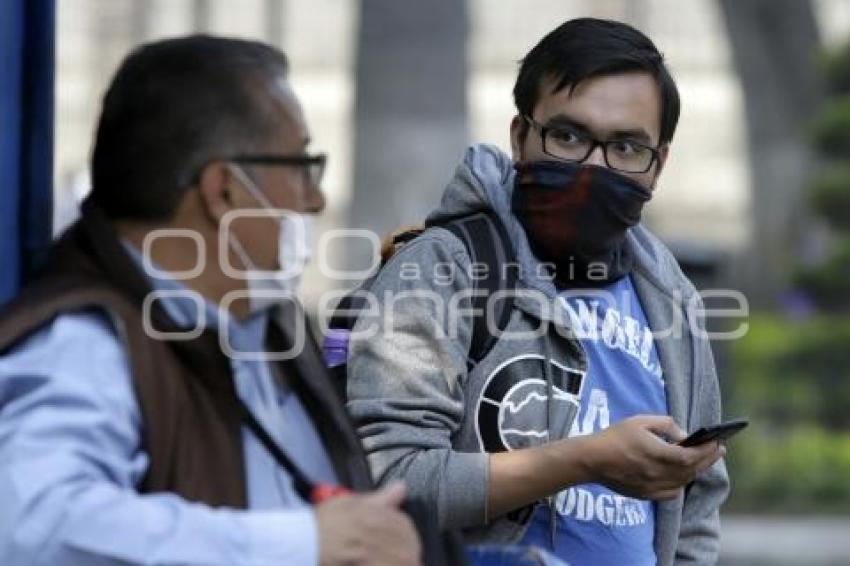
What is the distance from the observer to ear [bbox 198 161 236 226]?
2.40m

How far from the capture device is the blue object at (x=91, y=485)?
2.23 m

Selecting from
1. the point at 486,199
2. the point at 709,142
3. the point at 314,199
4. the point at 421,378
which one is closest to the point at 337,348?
the point at 421,378

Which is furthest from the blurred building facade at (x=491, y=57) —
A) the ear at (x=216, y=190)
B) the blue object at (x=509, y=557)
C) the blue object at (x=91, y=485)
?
the blue object at (x=91, y=485)

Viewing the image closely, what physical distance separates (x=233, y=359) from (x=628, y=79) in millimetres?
1064

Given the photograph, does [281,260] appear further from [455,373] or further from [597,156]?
[597,156]

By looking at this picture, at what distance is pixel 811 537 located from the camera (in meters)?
10.5

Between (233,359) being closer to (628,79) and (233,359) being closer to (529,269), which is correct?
(529,269)

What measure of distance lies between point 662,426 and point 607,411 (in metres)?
0.23

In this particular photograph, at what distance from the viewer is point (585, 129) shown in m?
3.26

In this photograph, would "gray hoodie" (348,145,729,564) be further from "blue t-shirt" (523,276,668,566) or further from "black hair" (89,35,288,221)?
"black hair" (89,35,288,221)

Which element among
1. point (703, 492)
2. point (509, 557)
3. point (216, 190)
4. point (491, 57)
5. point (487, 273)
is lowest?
point (491, 57)

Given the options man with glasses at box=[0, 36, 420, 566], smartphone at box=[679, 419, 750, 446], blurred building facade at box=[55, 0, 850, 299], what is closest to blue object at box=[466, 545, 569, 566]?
man with glasses at box=[0, 36, 420, 566]

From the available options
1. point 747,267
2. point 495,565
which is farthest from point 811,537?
point 495,565

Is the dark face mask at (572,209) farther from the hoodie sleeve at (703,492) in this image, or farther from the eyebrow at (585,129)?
the hoodie sleeve at (703,492)
